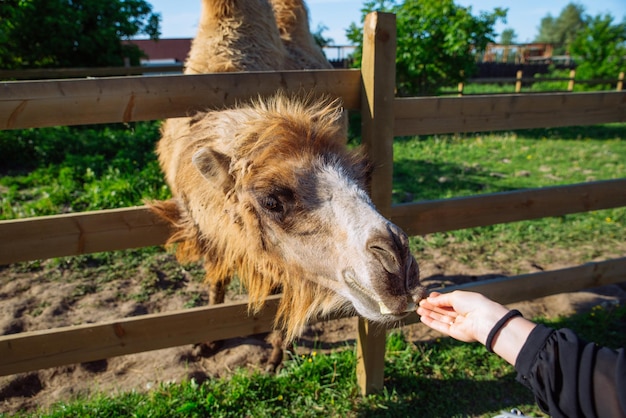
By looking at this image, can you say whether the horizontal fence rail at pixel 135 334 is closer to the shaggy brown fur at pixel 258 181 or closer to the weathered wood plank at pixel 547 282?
the weathered wood plank at pixel 547 282

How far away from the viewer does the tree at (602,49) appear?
19.8 meters

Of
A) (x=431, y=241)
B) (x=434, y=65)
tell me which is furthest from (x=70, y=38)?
(x=431, y=241)

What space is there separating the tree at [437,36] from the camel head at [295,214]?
470 inches

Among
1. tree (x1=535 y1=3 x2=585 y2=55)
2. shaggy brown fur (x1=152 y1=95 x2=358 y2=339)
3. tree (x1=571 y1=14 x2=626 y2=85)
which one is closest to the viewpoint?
shaggy brown fur (x1=152 y1=95 x2=358 y2=339)

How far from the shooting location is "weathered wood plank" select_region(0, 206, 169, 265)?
8.33ft

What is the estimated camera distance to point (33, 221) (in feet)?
8.39

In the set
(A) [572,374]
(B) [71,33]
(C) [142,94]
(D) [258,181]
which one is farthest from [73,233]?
(B) [71,33]

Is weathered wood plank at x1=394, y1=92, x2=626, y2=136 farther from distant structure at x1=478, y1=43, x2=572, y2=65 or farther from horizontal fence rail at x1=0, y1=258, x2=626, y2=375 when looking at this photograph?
distant structure at x1=478, y1=43, x2=572, y2=65

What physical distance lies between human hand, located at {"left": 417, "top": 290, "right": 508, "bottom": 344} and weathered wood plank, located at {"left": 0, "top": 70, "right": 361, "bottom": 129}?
158cm

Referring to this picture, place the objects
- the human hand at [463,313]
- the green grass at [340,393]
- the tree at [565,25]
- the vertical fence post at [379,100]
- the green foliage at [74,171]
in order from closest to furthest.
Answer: the human hand at [463,313], the vertical fence post at [379,100], the green grass at [340,393], the green foliage at [74,171], the tree at [565,25]

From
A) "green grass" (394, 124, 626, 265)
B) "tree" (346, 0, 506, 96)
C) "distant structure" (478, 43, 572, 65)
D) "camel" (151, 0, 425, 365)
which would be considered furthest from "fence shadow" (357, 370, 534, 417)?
"distant structure" (478, 43, 572, 65)

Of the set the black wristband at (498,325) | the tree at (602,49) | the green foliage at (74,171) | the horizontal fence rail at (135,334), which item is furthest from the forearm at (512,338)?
the tree at (602,49)

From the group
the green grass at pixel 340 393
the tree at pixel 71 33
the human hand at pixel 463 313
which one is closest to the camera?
the human hand at pixel 463 313

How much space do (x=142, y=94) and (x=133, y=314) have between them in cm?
262
